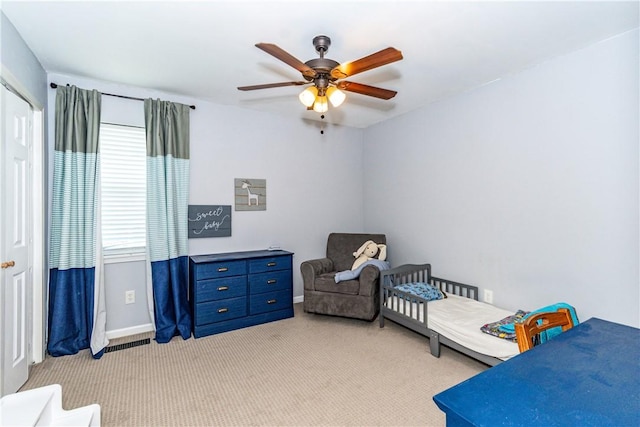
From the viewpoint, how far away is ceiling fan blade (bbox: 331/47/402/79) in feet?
5.80

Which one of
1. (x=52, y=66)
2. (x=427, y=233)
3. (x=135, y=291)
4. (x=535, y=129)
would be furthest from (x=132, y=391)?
(x=535, y=129)

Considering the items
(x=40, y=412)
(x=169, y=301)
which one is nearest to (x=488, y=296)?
(x=169, y=301)

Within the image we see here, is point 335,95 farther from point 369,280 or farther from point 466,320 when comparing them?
point 466,320

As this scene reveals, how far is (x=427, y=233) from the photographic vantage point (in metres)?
3.73

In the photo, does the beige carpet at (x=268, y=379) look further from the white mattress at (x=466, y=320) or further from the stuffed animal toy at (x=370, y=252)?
the stuffed animal toy at (x=370, y=252)

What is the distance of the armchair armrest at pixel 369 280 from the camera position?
337 cm

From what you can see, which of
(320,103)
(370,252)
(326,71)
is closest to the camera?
(326,71)

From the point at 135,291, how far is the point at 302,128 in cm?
274

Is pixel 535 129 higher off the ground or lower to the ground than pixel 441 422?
higher

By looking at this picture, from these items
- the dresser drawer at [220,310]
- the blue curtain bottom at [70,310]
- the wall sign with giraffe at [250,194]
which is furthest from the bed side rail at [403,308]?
the blue curtain bottom at [70,310]

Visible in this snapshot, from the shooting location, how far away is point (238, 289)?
3365 mm

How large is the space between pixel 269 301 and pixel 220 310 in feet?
1.76

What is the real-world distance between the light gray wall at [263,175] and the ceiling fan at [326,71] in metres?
1.71

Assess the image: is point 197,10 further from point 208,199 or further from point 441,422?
point 441,422
